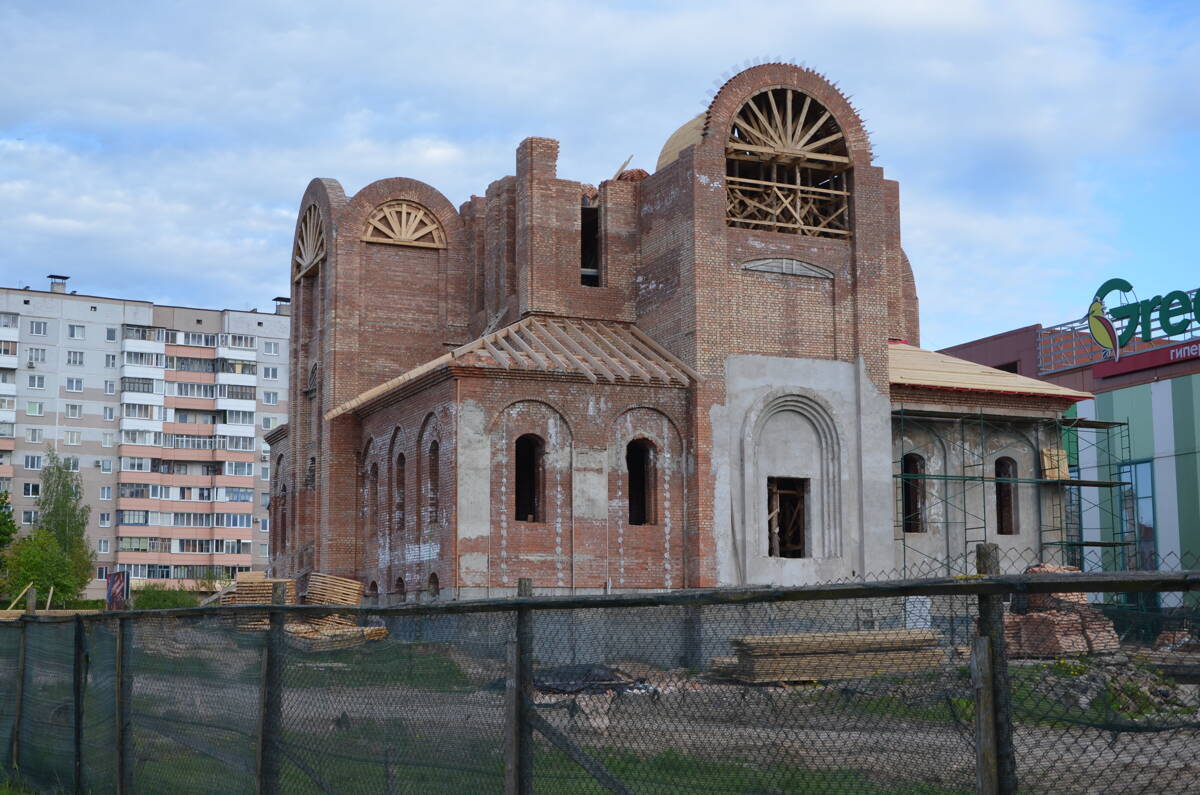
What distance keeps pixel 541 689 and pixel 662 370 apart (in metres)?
22.4

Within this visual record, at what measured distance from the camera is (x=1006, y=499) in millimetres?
35156

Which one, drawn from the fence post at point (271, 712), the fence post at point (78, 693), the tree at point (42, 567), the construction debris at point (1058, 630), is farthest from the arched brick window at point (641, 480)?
the tree at point (42, 567)

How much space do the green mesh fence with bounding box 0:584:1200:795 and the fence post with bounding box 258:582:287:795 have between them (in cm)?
1

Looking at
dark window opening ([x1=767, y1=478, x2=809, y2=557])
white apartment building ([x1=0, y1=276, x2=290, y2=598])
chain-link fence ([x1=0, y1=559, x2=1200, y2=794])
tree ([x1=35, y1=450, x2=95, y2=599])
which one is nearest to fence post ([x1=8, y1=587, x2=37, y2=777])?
chain-link fence ([x1=0, y1=559, x2=1200, y2=794])

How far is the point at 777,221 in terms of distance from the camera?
31.7m

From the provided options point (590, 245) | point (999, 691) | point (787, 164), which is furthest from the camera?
point (590, 245)

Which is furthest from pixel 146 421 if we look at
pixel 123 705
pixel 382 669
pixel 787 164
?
pixel 382 669

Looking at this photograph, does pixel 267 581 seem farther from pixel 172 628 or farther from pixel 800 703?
pixel 800 703

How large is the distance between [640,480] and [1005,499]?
10.2m

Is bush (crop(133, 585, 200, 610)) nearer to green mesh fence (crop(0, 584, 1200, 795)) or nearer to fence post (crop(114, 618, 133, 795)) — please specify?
fence post (crop(114, 618, 133, 795))

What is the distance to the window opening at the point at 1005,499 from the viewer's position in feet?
114

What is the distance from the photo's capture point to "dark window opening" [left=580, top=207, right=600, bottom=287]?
34188mm

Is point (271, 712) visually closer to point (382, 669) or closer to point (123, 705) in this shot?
point (382, 669)

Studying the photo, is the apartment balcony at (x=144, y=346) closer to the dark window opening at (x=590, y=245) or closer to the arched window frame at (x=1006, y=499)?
the dark window opening at (x=590, y=245)
